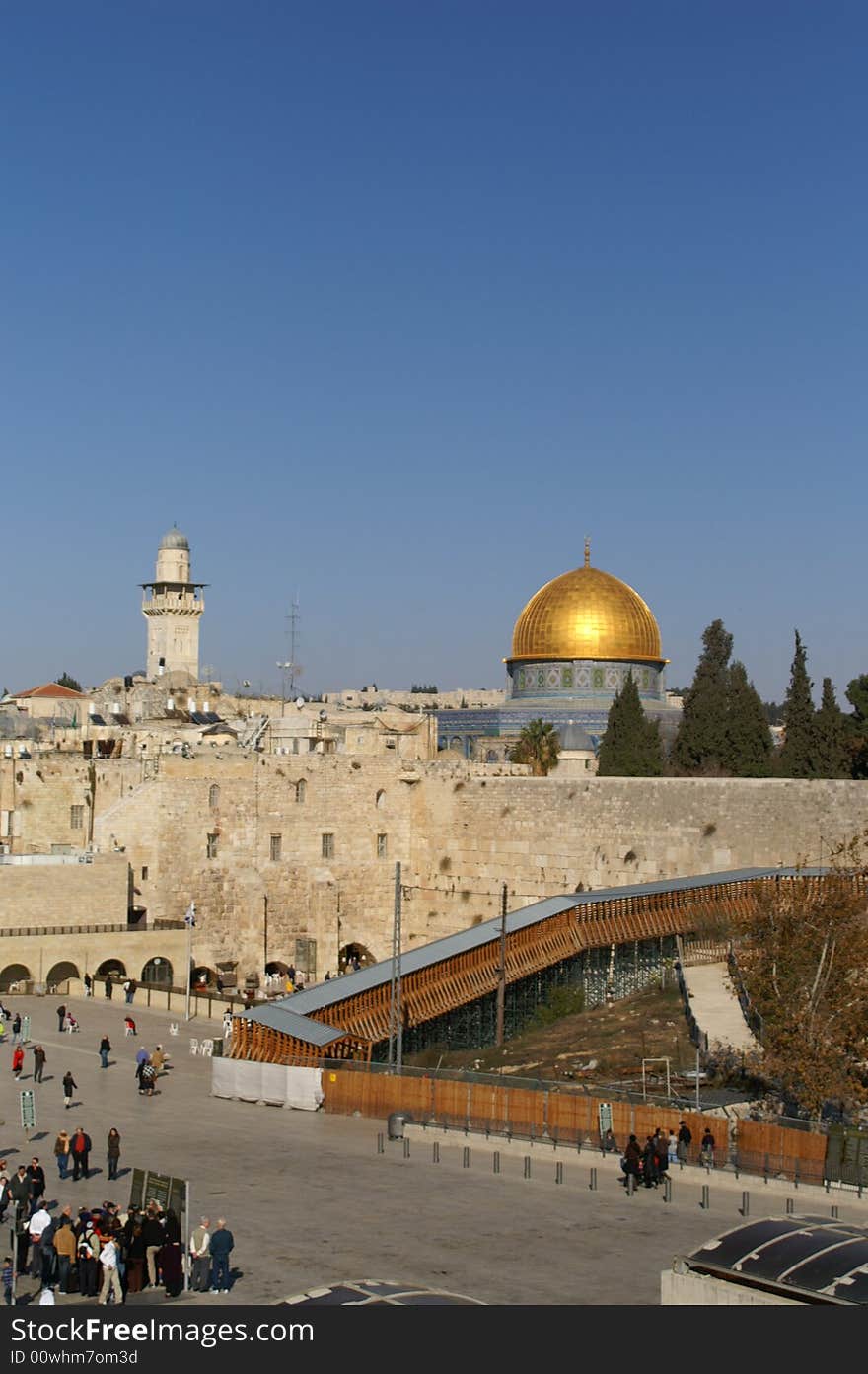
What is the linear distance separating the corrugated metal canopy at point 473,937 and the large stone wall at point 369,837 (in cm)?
126

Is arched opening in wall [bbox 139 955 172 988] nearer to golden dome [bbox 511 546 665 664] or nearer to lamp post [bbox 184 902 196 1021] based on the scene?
lamp post [bbox 184 902 196 1021]

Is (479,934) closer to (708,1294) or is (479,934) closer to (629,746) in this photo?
(629,746)

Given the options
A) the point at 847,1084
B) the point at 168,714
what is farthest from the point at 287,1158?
the point at 168,714

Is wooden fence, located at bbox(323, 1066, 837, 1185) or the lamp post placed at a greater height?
the lamp post

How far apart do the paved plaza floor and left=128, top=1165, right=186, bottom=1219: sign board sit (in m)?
0.61

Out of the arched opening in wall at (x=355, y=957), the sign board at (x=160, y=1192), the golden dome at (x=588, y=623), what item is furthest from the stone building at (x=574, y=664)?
the sign board at (x=160, y=1192)

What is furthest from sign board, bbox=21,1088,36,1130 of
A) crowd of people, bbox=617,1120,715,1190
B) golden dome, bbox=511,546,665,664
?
golden dome, bbox=511,546,665,664

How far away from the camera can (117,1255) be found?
1034cm

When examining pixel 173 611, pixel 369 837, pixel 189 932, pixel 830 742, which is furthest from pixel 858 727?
pixel 173 611

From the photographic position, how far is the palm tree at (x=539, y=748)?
41438 mm

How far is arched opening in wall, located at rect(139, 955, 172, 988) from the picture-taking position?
2914 cm

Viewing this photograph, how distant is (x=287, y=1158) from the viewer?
14.6 metres

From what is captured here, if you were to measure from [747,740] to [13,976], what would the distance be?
51.1 feet
